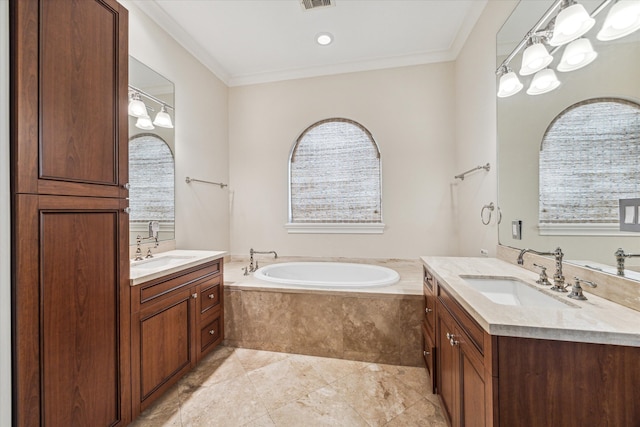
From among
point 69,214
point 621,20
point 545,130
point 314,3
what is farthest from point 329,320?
point 314,3

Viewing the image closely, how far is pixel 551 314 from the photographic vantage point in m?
0.91

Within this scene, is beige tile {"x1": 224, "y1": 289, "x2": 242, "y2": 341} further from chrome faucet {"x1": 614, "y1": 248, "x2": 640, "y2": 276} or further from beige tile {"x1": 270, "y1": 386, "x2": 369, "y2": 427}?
chrome faucet {"x1": 614, "y1": 248, "x2": 640, "y2": 276}

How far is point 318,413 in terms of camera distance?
5.21 ft

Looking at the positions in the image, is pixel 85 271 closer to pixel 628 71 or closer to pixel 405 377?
pixel 405 377

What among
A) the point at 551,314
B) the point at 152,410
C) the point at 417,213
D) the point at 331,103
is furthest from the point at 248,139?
the point at 551,314

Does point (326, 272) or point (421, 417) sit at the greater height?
point (326, 272)

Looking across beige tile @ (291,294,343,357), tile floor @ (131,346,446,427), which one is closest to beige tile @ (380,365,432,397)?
tile floor @ (131,346,446,427)

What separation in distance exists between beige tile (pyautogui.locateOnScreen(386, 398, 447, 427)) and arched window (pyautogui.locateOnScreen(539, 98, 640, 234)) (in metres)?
1.24

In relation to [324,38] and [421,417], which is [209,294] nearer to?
[421,417]

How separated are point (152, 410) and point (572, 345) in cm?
208

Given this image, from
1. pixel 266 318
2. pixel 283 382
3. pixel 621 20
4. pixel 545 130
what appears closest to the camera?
pixel 621 20

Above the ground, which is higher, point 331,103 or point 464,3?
point 464,3

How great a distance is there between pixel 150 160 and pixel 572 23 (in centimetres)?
274

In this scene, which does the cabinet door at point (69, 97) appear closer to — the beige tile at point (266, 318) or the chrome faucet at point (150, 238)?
the chrome faucet at point (150, 238)
